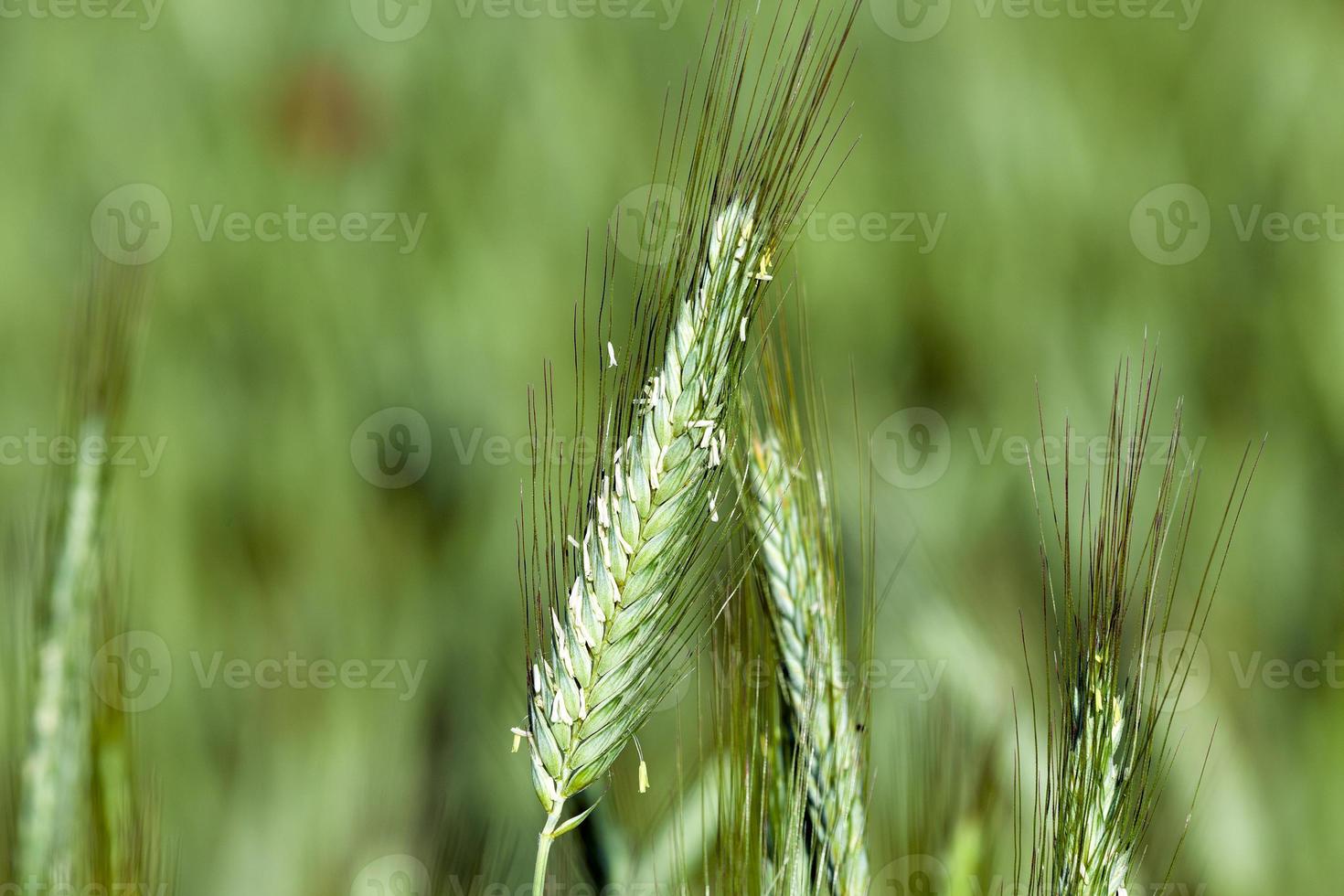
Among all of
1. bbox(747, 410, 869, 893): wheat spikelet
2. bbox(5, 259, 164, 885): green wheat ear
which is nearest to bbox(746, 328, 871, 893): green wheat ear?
bbox(747, 410, 869, 893): wheat spikelet

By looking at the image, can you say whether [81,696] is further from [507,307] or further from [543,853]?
[507,307]

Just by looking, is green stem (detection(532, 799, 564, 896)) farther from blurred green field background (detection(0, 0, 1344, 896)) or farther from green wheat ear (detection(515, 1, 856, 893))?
blurred green field background (detection(0, 0, 1344, 896))

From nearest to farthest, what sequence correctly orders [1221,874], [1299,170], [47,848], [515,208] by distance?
[47,848] → [1221,874] → [1299,170] → [515,208]

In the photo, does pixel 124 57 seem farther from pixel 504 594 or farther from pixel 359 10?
pixel 504 594

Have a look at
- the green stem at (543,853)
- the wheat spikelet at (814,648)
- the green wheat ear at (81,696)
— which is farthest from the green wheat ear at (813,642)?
the green wheat ear at (81,696)

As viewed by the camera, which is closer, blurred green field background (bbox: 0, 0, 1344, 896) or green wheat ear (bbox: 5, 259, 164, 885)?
green wheat ear (bbox: 5, 259, 164, 885)

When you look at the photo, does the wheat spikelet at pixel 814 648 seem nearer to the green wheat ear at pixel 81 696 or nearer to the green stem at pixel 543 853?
the green stem at pixel 543 853

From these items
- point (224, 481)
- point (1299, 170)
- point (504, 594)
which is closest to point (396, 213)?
point (224, 481)

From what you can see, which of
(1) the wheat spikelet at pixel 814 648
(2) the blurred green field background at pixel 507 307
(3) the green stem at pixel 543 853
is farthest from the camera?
(2) the blurred green field background at pixel 507 307
